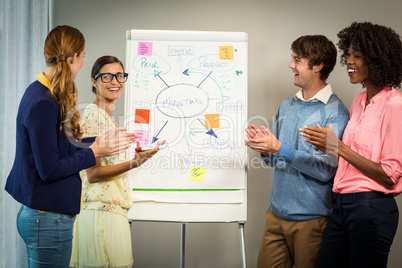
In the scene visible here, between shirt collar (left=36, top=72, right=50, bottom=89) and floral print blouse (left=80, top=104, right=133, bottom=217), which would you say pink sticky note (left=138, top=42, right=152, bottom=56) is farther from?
shirt collar (left=36, top=72, right=50, bottom=89)

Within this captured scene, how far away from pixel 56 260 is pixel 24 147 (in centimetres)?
45

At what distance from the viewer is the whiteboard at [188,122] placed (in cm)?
242

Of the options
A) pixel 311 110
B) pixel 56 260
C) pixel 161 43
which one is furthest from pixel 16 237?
pixel 311 110

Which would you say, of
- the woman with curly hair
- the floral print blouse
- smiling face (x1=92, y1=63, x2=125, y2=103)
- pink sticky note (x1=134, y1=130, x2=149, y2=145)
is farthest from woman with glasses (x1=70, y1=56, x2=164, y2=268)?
the woman with curly hair

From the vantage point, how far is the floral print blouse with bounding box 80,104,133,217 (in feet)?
6.73

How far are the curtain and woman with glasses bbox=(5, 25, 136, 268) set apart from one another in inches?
45.1

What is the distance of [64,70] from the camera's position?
156 centimetres

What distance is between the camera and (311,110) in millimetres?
2219

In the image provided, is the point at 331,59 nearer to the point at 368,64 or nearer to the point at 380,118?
the point at 368,64

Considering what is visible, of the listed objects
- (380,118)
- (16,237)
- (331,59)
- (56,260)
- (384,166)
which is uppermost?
(331,59)

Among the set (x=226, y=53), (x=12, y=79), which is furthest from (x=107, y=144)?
(x=12, y=79)

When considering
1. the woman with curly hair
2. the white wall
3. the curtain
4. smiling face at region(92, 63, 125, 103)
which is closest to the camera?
Answer: the woman with curly hair

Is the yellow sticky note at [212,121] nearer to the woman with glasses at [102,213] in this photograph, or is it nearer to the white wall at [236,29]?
the woman with glasses at [102,213]

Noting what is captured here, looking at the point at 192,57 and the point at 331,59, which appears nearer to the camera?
the point at 331,59
